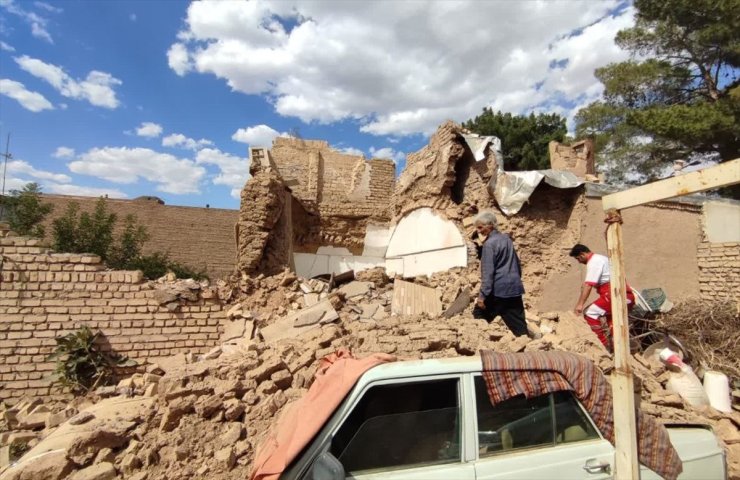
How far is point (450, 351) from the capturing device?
10.1 feet

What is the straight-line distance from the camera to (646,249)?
771 cm

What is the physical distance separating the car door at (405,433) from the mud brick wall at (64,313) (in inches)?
208

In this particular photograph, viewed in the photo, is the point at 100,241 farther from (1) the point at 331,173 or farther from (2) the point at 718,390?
(2) the point at 718,390

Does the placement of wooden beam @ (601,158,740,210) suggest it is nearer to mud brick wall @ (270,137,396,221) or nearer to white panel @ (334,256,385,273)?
white panel @ (334,256,385,273)

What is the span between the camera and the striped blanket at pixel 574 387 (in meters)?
2.14

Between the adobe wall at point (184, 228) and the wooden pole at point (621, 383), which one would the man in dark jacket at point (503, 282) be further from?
the adobe wall at point (184, 228)

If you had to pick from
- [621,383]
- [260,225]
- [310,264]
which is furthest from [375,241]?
[621,383]

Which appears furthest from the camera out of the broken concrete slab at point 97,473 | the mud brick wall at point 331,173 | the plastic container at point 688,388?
the mud brick wall at point 331,173

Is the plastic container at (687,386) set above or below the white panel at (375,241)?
below

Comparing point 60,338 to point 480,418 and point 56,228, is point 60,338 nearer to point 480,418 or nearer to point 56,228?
point 480,418

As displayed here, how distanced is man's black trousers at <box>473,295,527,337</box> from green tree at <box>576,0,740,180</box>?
12.1 meters

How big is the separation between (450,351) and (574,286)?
5253 millimetres

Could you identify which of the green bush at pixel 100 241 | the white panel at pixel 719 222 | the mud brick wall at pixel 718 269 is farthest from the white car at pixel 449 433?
the green bush at pixel 100 241

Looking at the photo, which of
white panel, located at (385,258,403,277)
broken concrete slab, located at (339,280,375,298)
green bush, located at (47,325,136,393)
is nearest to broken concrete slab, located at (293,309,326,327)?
broken concrete slab, located at (339,280,375,298)
